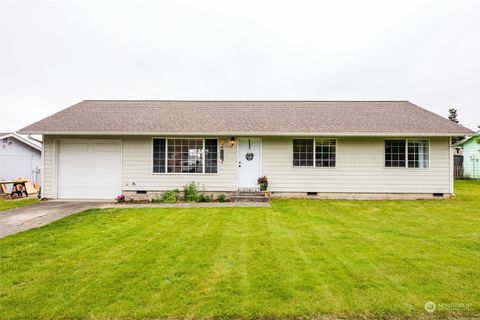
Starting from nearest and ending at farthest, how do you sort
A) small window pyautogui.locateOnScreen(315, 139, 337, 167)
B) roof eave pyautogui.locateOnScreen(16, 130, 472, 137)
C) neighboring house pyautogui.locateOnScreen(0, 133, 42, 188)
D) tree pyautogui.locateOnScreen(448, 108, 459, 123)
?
roof eave pyautogui.locateOnScreen(16, 130, 472, 137), small window pyautogui.locateOnScreen(315, 139, 337, 167), neighboring house pyautogui.locateOnScreen(0, 133, 42, 188), tree pyautogui.locateOnScreen(448, 108, 459, 123)

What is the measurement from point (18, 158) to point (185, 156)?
11959 mm

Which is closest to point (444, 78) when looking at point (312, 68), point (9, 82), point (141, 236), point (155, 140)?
point (312, 68)

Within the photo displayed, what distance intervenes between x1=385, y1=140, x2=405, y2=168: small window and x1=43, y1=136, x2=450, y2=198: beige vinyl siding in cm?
22

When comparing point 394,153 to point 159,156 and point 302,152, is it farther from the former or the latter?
point 159,156

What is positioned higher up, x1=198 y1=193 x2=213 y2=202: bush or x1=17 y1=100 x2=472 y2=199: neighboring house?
x1=17 y1=100 x2=472 y2=199: neighboring house

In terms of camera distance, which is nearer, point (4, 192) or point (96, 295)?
point (96, 295)

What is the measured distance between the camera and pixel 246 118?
38.8ft

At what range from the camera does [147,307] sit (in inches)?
111

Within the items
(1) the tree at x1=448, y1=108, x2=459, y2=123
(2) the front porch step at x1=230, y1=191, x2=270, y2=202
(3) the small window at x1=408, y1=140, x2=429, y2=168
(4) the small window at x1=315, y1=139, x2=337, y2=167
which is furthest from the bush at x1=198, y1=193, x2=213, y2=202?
(1) the tree at x1=448, y1=108, x2=459, y2=123

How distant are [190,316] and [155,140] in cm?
911

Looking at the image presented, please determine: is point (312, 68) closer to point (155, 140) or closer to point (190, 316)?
point (155, 140)

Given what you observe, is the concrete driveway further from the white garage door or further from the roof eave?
the roof eave

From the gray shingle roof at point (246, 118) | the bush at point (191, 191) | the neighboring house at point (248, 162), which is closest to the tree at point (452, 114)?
the gray shingle roof at point (246, 118)

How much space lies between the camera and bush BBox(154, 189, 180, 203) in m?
10.3
